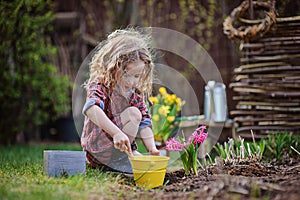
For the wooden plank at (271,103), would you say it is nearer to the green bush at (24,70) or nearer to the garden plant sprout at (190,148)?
the garden plant sprout at (190,148)

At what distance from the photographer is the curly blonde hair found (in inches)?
96.7

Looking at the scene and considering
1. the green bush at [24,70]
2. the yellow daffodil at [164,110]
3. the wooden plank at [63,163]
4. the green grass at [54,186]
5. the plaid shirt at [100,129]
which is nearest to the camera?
the green grass at [54,186]

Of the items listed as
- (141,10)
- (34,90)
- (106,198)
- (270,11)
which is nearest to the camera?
(106,198)

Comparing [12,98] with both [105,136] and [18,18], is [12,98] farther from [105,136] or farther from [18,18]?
[105,136]

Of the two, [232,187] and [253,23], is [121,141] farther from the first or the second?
[253,23]

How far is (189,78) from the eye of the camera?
515 cm

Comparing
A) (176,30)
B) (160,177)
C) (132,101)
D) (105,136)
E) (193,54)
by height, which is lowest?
(160,177)

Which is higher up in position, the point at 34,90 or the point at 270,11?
the point at 270,11

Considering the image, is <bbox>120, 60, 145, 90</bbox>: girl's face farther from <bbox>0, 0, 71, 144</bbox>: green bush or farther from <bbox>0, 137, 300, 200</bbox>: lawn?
<bbox>0, 0, 71, 144</bbox>: green bush

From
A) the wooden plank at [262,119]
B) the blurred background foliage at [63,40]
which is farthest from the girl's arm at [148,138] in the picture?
the blurred background foliage at [63,40]

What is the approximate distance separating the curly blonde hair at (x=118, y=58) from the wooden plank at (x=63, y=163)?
0.56 meters

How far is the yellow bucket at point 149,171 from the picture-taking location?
206 centimetres

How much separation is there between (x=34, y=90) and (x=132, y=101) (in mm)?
2421

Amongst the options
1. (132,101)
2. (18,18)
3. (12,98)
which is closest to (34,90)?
(12,98)
